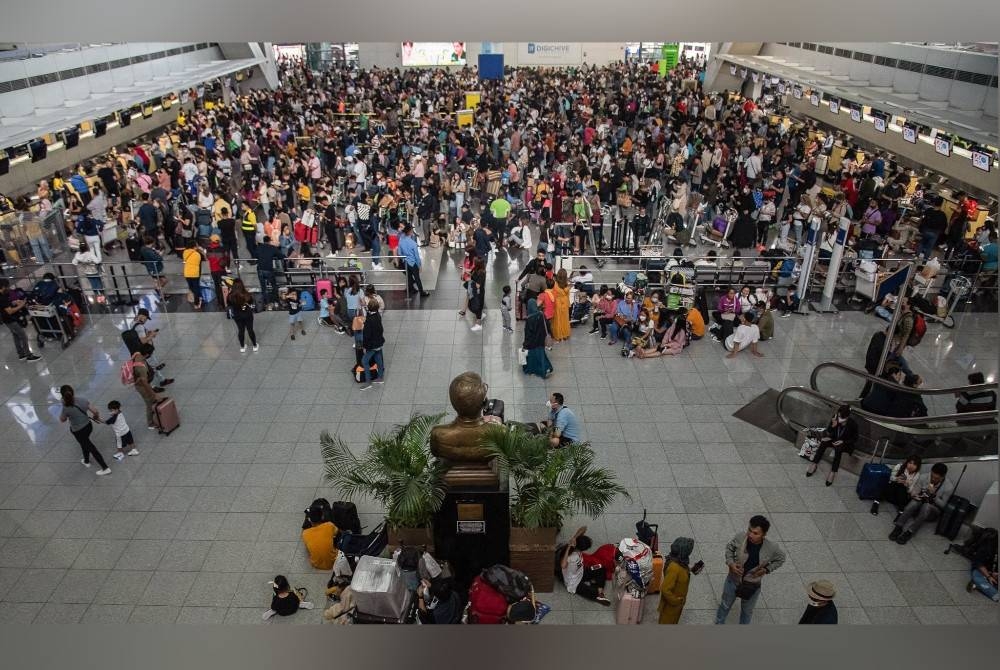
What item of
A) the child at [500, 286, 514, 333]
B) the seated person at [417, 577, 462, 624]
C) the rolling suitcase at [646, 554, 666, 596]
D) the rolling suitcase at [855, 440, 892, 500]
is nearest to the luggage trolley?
the child at [500, 286, 514, 333]

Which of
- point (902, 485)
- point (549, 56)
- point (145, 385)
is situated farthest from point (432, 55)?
point (902, 485)

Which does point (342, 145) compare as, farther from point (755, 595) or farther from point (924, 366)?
point (755, 595)

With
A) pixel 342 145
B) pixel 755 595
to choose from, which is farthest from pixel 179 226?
pixel 755 595

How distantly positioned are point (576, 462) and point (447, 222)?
37.3 ft

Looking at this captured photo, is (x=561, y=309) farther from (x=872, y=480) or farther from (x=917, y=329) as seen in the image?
(x=917, y=329)

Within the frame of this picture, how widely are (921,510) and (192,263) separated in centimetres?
1122

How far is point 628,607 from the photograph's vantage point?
18.9ft

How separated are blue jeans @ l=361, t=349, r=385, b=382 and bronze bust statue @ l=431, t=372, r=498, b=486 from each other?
4.10m

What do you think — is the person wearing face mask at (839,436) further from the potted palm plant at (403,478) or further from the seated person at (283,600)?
the seated person at (283,600)

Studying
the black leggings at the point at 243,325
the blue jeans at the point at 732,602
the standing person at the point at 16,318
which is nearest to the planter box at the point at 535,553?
the blue jeans at the point at 732,602

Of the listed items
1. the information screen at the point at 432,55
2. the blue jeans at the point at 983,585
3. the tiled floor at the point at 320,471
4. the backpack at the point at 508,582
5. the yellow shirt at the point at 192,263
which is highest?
the information screen at the point at 432,55

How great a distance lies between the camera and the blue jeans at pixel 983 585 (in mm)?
6059

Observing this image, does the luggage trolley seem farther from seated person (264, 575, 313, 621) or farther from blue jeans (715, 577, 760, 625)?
blue jeans (715, 577, 760, 625)

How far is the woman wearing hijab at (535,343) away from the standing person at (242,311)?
422cm
